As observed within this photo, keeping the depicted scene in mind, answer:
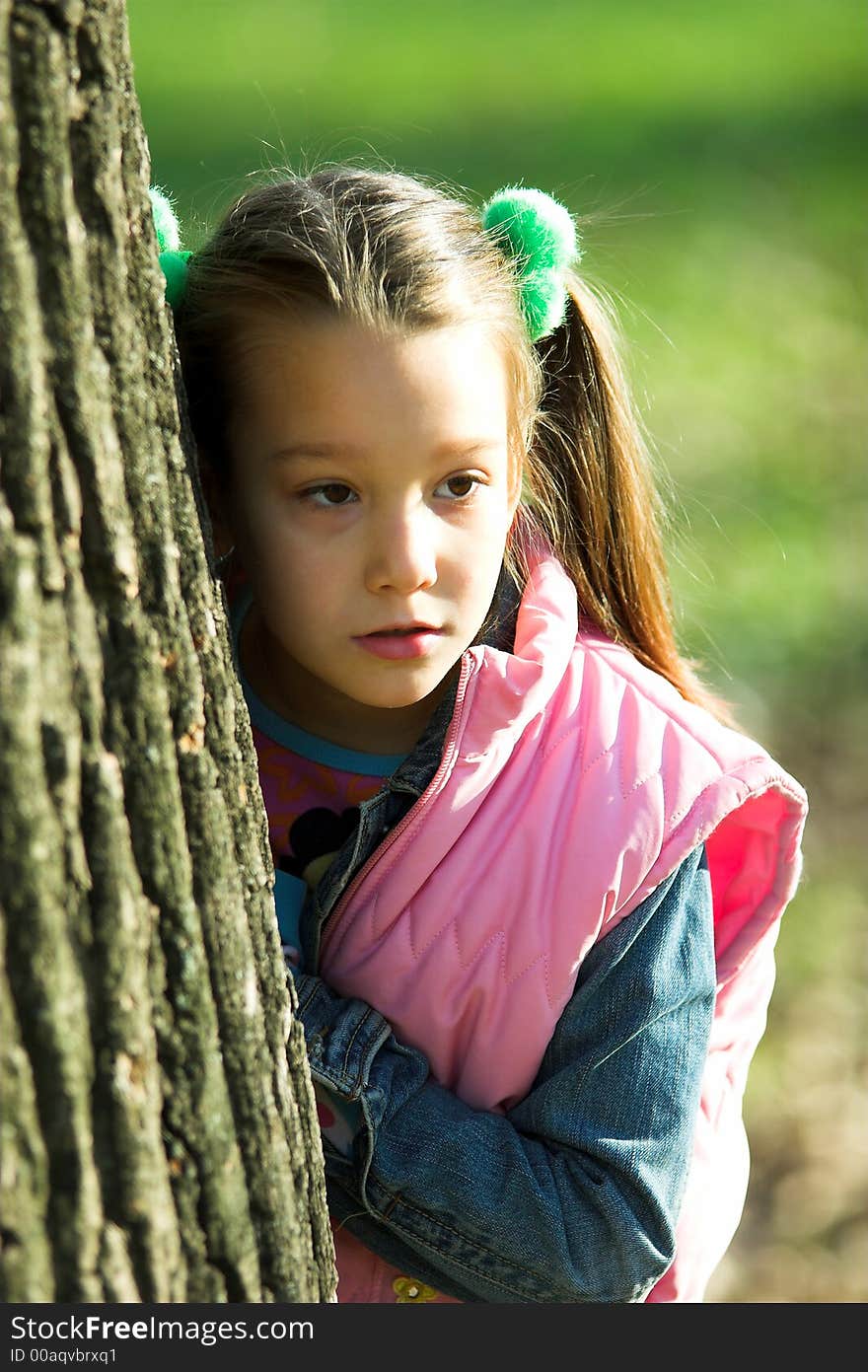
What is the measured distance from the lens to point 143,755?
1308mm

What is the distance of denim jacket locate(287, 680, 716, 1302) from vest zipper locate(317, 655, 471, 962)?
0.03 metres

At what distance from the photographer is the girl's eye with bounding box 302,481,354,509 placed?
6.07 feet

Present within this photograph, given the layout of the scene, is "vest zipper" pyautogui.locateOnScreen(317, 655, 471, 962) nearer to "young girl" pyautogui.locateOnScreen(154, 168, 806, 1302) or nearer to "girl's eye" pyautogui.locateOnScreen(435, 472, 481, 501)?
"young girl" pyautogui.locateOnScreen(154, 168, 806, 1302)

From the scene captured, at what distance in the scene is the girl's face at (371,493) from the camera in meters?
1.82

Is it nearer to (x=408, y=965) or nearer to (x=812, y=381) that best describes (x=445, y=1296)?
(x=408, y=965)

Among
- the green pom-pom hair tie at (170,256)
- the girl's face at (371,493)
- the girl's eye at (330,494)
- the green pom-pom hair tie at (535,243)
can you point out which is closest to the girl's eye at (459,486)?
the girl's face at (371,493)

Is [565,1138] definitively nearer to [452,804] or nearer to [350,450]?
[452,804]

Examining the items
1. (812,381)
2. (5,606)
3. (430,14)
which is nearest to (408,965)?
(5,606)

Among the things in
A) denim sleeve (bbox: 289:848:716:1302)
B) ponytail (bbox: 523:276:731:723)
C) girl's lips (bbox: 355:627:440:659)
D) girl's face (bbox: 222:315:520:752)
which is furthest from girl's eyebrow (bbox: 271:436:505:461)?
denim sleeve (bbox: 289:848:716:1302)

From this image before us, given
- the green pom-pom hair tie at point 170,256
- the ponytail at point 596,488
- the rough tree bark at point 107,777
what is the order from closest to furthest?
1. the rough tree bark at point 107,777
2. the green pom-pom hair tie at point 170,256
3. the ponytail at point 596,488

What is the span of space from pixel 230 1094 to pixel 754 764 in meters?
0.82

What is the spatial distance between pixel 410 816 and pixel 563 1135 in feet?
1.35

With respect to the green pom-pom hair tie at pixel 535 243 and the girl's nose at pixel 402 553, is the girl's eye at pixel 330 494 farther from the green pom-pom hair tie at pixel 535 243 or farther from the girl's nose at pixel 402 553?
the green pom-pom hair tie at pixel 535 243

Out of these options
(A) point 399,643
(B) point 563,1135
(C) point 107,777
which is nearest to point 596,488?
(A) point 399,643
